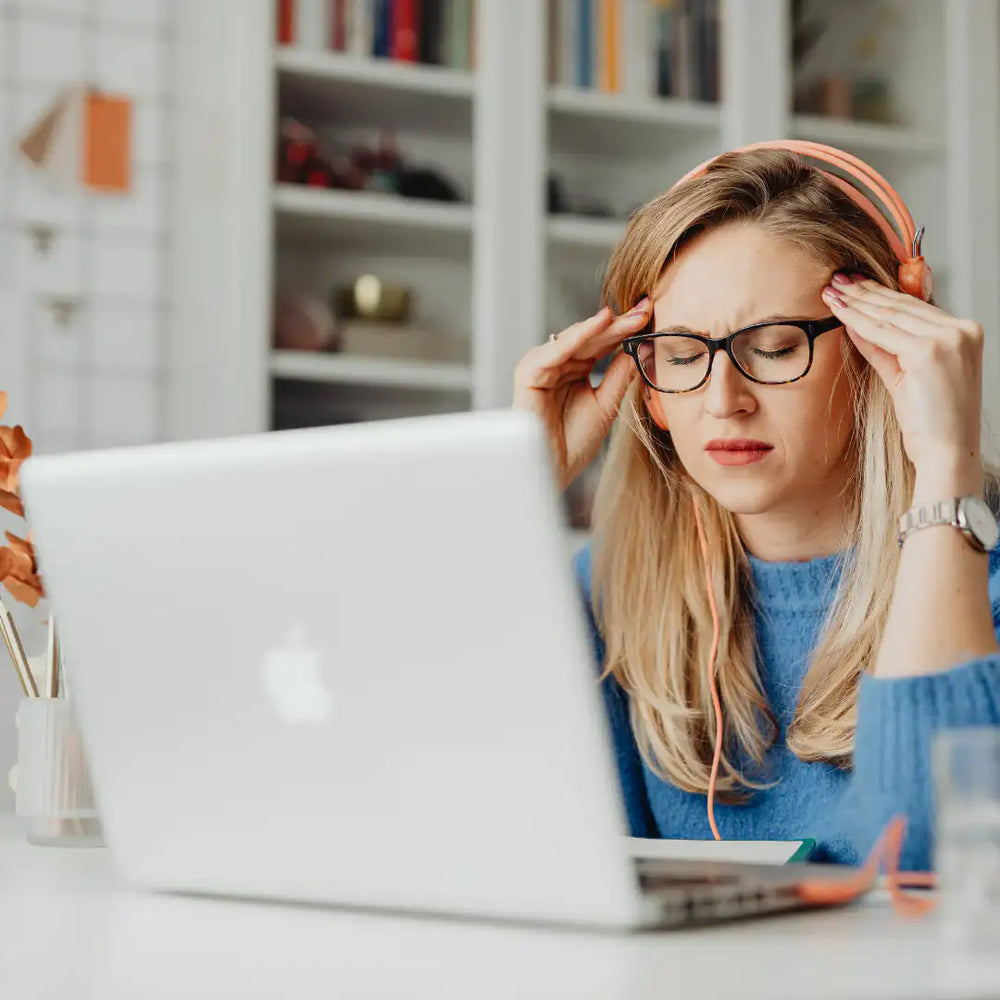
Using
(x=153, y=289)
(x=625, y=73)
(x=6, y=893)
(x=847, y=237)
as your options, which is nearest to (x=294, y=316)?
(x=153, y=289)

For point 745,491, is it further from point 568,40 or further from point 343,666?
point 568,40

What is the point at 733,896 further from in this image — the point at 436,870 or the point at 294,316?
the point at 294,316

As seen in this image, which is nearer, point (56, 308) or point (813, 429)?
point (813, 429)

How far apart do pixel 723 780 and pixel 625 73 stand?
182 cm

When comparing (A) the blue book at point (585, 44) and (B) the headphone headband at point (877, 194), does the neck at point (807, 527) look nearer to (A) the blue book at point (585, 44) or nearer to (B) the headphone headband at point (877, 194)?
(B) the headphone headband at point (877, 194)

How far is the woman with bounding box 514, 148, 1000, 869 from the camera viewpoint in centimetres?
126

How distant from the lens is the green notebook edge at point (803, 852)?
939 millimetres

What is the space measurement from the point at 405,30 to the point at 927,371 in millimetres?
1745

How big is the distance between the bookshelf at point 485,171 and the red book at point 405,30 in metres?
0.03

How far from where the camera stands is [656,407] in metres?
1.44

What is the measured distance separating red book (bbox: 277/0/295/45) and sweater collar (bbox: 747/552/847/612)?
5.24ft

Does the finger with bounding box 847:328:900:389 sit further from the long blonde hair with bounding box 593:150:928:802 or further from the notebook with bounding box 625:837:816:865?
the notebook with bounding box 625:837:816:865

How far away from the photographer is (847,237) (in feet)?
4.33

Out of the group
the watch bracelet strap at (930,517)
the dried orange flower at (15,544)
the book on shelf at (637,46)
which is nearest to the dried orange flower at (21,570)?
the dried orange flower at (15,544)
